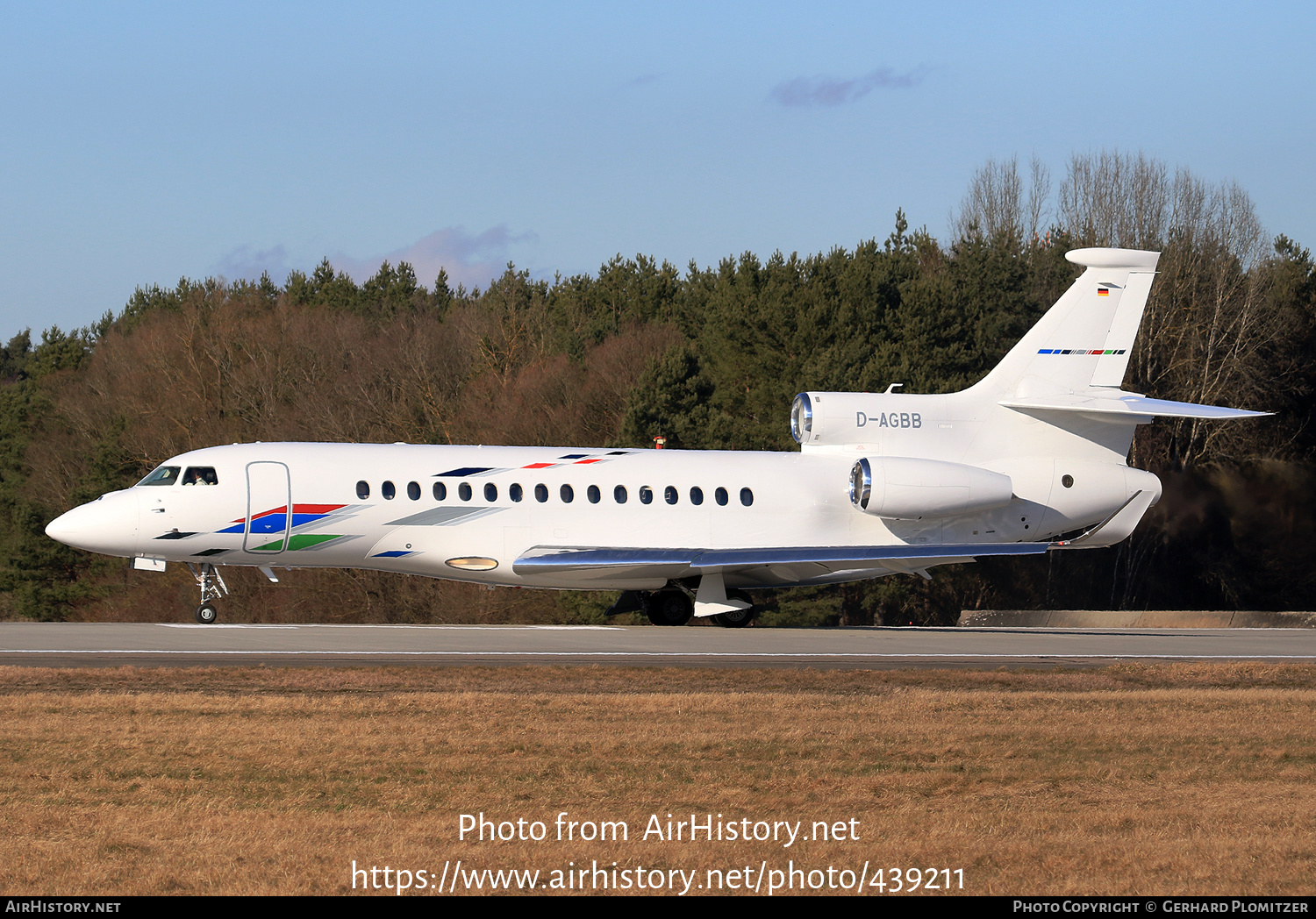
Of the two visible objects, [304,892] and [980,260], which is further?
[980,260]

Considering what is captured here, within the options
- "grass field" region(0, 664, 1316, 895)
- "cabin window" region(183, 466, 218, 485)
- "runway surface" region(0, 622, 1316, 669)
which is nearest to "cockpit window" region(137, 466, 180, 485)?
"cabin window" region(183, 466, 218, 485)

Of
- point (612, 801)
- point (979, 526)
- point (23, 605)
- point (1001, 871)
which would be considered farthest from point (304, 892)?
point (23, 605)

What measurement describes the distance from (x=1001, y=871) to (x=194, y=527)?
62.0ft

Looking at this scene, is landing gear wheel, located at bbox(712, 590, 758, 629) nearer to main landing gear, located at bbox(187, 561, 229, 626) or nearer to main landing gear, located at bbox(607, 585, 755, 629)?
main landing gear, located at bbox(607, 585, 755, 629)

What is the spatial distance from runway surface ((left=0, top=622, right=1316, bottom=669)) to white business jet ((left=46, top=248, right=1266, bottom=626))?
4.63 ft

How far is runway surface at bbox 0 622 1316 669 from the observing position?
17.6 m

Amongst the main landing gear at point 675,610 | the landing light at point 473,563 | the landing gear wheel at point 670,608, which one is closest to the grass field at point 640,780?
the landing light at point 473,563

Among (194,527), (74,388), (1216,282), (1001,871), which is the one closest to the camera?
(1001,871)

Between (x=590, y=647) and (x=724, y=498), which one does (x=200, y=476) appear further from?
(x=724, y=498)

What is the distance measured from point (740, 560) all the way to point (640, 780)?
47.1ft

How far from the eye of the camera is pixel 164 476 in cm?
2395

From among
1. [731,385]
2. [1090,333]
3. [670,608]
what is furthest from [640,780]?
[731,385]

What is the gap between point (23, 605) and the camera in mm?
56375
